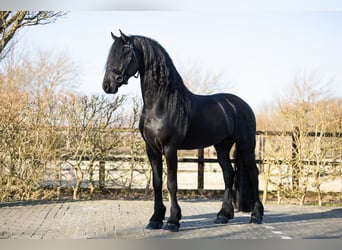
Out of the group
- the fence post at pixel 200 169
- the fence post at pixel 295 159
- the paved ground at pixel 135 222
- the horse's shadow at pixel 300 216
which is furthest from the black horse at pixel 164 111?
the fence post at pixel 200 169

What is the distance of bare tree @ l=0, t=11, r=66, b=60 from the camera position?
8.26 meters

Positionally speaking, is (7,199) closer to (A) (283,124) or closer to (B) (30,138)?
(B) (30,138)

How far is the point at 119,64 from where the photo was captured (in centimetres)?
526

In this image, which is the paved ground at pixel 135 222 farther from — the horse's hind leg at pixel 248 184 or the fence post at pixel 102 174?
the fence post at pixel 102 174

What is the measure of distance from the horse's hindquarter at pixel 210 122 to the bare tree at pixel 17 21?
349 centimetres

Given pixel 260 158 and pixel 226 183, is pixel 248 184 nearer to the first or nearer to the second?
pixel 226 183

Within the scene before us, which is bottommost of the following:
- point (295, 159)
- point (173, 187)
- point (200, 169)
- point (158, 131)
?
point (173, 187)

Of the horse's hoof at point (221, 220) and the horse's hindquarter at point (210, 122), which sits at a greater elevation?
the horse's hindquarter at point (210, 122)

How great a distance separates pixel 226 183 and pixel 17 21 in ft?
15.8

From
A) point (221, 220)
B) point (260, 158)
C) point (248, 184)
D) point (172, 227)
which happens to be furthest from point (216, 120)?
point (260, 158)

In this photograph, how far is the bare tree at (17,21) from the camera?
8258mm

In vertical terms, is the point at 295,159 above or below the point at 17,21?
below

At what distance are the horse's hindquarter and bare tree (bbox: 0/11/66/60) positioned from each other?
3.49 meters

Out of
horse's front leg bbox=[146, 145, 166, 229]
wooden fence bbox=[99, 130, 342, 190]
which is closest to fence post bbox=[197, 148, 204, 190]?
wooden fence bbox=[99, 130, 342, 190]
